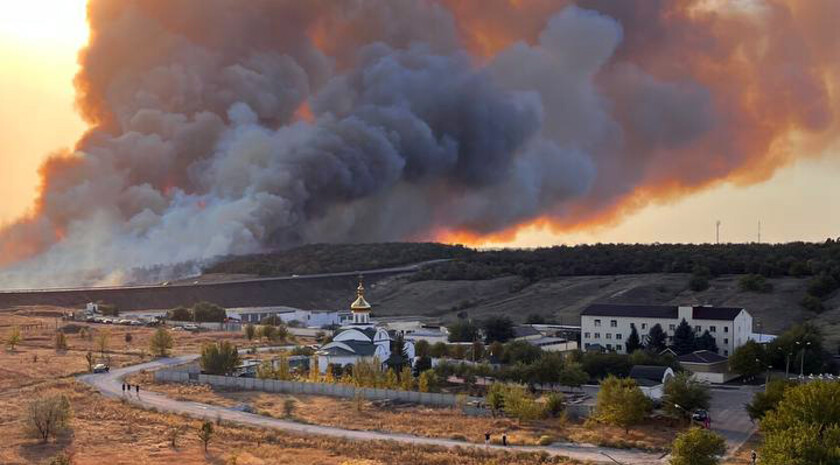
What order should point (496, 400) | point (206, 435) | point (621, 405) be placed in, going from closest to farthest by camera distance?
point (206, 435) → point (621, 405) → point (496, 400)

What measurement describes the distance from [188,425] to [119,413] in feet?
12.8

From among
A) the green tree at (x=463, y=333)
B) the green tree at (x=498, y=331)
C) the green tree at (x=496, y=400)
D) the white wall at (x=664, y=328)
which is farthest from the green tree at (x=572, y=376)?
the green tree at (x=463, y=333)

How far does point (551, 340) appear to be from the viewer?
57625mm

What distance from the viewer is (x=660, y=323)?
54.9 meters

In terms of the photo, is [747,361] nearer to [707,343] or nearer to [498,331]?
[707,343]

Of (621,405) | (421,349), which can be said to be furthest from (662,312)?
(621,405)

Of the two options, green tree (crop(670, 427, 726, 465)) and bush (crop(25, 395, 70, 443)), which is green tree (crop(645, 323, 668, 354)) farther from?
bush (crop(25, 395, 70, 443))

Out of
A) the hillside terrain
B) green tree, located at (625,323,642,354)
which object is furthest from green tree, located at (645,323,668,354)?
the hillside terrain

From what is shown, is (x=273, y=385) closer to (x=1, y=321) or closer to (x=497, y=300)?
(x=1, y=321)

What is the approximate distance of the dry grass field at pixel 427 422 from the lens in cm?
3206

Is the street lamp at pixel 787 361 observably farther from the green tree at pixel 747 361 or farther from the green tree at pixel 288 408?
the green tree at pixel 288 408

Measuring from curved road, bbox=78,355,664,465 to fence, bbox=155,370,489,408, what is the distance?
3.13 meters

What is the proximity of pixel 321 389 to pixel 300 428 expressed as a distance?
28.2 feet


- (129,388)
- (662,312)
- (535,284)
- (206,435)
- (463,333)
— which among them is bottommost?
(206,435)
